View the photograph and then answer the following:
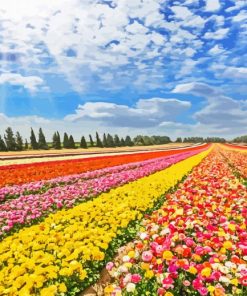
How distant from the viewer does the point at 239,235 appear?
6121mm

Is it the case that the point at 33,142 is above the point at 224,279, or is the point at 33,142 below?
above

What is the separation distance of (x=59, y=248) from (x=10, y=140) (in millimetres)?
90464

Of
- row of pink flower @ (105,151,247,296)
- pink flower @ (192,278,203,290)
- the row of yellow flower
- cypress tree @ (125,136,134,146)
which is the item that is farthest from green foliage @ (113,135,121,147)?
pink flower @ (192,278,203,290)

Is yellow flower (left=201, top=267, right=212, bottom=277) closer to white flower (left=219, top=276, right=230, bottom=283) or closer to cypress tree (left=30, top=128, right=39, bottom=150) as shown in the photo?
white flower (left=219, top=276, right=230, bottom=283)

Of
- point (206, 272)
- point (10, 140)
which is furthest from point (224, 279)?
point (10, 140)

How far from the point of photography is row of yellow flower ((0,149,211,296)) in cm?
461

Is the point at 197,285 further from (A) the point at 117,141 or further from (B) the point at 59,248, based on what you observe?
(A) the point at 117,141

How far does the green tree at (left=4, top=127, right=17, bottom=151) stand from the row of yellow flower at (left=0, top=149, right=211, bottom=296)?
85818 mm

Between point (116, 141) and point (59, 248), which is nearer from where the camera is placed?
point (59, 248)

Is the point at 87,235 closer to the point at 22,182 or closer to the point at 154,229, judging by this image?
the point at 154,229

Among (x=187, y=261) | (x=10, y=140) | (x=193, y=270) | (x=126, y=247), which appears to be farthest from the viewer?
(x=10, y=140)

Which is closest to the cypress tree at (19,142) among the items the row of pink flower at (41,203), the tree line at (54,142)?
the tree line at (54,142)

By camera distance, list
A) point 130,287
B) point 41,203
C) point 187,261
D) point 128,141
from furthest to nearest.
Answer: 1. point 128,141
2. point 41,203
3. point 187,261
4. point 130,287

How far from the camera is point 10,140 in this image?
301 feet
